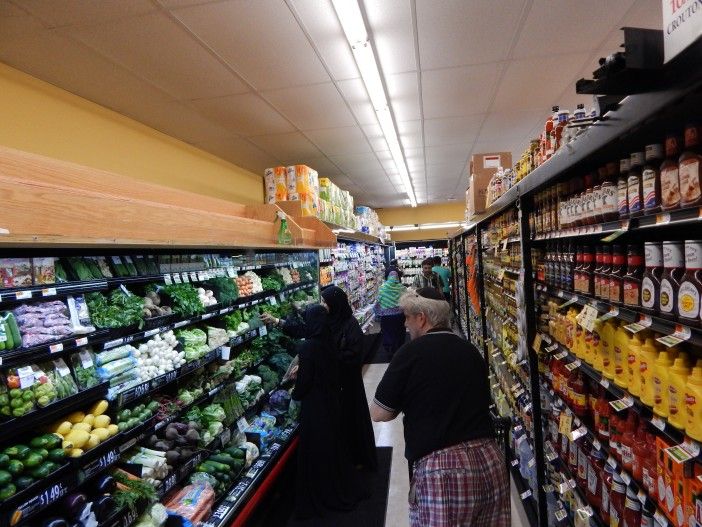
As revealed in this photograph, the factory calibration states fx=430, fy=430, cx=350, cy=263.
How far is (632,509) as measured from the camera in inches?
71.1

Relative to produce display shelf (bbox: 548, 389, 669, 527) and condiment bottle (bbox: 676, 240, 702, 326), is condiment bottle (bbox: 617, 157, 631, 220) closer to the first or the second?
condiment bottle (bbox: 676, 240, 702, 326)

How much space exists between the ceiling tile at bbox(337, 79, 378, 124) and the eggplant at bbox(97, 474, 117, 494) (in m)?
3.67

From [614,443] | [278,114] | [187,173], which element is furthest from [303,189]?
[614,443]

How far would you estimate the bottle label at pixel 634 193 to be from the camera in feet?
5.13

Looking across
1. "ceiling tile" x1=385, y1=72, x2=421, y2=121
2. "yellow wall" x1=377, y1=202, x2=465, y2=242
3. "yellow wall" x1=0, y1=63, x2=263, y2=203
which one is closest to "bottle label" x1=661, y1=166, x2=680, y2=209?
"ceiling tile" x1=385, y1=72, x2=421, y2=121

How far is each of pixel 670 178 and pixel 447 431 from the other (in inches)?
55.8

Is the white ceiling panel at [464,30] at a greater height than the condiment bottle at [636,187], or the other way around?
the white ceiling panel at [464,30]

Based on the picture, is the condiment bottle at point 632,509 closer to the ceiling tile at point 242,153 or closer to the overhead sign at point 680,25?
the overhead sign at point 680,25

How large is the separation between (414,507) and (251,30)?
326 cm

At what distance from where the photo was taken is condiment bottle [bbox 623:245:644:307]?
1655 mm

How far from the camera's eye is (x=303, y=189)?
5418 mm

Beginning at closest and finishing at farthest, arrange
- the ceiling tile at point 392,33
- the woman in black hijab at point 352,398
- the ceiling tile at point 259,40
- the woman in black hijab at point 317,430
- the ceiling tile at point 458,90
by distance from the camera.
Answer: the ceiling tile at point 259,40 → the ceiling tile at point 392,33 → the woman in black hijab at point 317,430 → the woman in black hijab at point 352,398 → the ceiling tile at point 458,90

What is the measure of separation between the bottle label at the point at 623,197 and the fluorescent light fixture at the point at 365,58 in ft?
6.81

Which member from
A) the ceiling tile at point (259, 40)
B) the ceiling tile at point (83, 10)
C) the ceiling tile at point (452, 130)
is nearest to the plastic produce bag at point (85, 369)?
the ceiling tile at point (83, 10)
